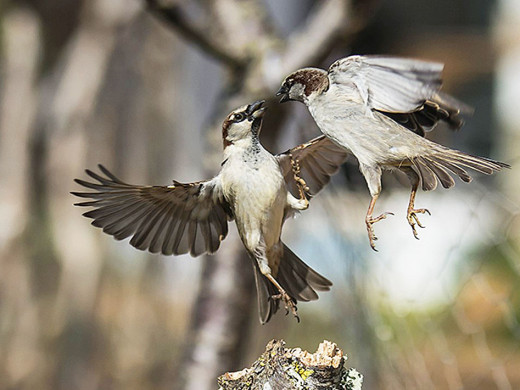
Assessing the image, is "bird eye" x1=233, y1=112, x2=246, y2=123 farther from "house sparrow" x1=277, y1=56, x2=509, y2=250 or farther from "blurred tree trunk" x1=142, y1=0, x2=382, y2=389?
"blurred tree trunk" x1=142, y1=0, x2=382, y2=389

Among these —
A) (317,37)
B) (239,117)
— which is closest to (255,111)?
(239,117)

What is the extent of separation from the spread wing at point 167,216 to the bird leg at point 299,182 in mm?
89

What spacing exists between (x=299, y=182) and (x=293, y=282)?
145 millimetres

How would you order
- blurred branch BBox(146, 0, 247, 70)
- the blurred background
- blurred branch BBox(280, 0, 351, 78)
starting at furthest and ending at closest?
the blurred background
blurred branch BBox(146, 0, 247, 70)
blurred branch BBox(280, 0, 351, 78)

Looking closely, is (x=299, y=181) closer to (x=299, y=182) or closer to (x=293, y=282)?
(x=299, y=182)

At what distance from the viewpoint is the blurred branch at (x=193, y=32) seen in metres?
1.97

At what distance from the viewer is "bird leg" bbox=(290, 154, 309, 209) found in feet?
2.83

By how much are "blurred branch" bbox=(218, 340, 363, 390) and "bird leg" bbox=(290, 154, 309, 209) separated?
160 millimetres

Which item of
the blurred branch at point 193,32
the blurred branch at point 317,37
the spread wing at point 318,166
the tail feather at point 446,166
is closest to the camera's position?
the tail feather at point 446,166

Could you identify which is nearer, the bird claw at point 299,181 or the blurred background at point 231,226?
the bird claw at point 299,181

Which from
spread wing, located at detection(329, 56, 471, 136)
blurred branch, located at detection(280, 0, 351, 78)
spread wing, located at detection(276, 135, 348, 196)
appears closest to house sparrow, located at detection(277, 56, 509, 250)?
spread wing, located at detection(329, 56, 471, 136)

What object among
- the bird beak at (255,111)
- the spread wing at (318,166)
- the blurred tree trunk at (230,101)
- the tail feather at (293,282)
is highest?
the blurred tree trunk at (230,101)

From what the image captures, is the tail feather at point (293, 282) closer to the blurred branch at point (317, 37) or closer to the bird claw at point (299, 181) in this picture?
the bird claw at point (299, 181)

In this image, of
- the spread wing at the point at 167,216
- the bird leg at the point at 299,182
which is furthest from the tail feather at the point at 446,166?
the spread wing at the point at 167,216
